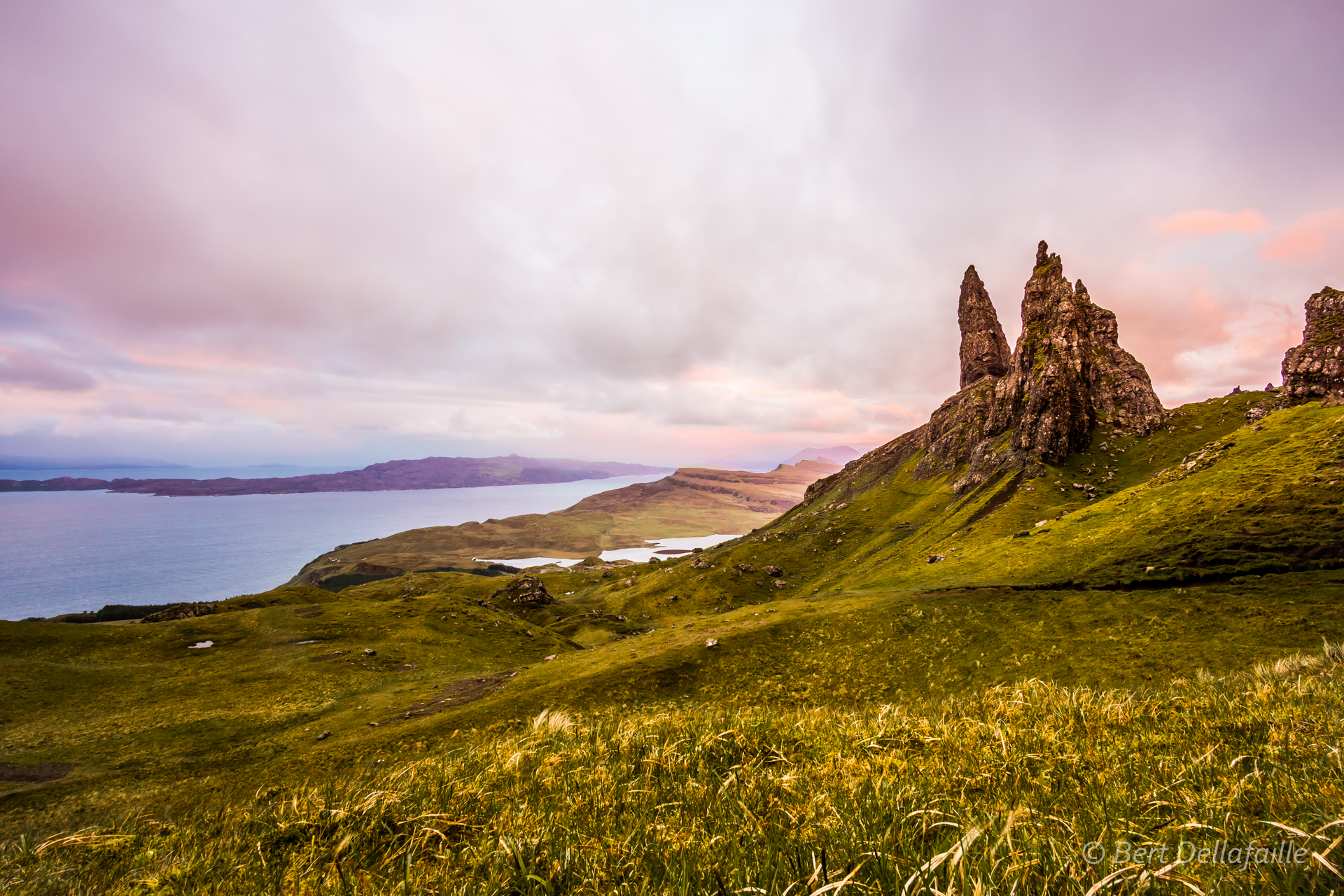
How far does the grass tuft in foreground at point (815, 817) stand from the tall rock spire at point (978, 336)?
668 feet

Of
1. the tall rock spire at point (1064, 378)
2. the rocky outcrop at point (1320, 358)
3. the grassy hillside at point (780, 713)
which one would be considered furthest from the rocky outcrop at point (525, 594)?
the rocky outcrop at point (1320, 358)

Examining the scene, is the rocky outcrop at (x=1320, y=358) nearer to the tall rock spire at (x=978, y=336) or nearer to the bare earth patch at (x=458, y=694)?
the tall rock spire at (x=978, y=336)

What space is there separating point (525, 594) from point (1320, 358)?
532ft

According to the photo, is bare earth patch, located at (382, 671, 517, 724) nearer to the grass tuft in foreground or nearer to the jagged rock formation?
the grass tuft in foreground

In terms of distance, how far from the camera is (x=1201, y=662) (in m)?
27.8

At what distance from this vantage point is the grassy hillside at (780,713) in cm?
336

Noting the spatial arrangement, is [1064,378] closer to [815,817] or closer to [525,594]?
[525,594]

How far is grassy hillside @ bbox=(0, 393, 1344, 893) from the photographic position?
3355 millimetres

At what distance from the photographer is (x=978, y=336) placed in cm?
17888

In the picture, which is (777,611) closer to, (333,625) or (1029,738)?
(1029,738)

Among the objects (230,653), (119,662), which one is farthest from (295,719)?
(119,662)

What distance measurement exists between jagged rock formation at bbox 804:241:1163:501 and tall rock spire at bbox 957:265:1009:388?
28.3 metres

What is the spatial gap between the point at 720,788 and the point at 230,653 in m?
80.8

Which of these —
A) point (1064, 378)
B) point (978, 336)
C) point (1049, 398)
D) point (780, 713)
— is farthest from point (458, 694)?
point (978, 336)
